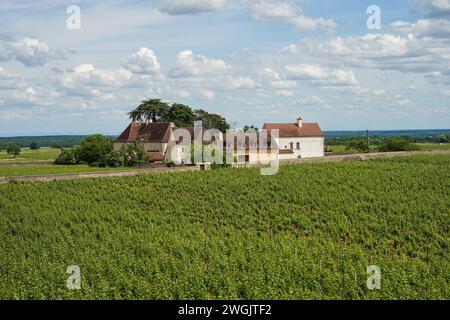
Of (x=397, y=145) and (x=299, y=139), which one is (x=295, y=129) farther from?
(x=397, y=145)

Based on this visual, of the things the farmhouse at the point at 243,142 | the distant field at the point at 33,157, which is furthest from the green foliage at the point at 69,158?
the distant field at the point at 33,157

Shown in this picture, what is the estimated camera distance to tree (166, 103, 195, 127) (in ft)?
244

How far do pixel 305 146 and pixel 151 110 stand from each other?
73.4ft

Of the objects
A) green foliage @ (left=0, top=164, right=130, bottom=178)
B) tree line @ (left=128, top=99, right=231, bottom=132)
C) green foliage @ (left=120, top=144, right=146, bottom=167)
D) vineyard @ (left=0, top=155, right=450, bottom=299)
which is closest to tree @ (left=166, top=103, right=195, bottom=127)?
tree line @ (left=128, top=99, right=231, bottom=132)

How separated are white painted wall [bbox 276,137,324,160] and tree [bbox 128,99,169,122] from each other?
1976 cm

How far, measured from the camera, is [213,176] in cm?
3816

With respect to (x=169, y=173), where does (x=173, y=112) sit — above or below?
above

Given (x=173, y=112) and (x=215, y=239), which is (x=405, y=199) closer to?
(x=215, y=239)

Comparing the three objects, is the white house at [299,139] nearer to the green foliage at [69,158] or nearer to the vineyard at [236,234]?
the vineyard at [236,234]

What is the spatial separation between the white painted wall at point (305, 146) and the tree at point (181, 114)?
54.1 ft

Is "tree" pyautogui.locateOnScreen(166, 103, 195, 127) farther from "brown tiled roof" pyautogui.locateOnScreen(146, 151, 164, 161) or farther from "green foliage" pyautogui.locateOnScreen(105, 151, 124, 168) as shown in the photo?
"green foliage" pyautogui.locateOnScreen(105, 151, 124, 168)

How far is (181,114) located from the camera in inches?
2938
